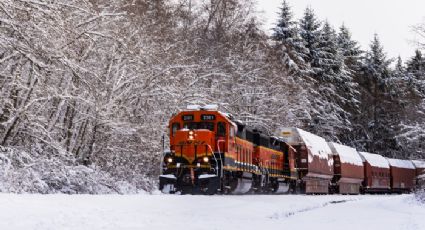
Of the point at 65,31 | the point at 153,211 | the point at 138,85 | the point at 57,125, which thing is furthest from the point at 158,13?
the point at 153,211

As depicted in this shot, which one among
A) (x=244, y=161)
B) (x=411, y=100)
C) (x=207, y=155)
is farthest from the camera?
(x=411, y=100)

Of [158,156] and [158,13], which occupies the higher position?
[158,13]

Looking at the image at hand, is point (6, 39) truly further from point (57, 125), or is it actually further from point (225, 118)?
point (225, 118)

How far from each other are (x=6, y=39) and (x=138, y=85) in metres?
10.5

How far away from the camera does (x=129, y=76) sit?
76.8 feet

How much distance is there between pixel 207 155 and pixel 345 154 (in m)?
21.1

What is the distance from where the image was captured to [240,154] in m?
22.2

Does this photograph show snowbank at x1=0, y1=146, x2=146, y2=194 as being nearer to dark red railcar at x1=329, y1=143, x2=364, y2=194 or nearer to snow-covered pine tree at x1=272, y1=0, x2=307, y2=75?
dark red railcar at x1=329, y1=143, x2=364, y2=194

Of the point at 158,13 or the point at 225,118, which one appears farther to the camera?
the point at 158,13

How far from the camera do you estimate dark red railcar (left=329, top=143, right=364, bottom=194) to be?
36.8m

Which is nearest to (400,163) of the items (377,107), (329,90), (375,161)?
(375,161)

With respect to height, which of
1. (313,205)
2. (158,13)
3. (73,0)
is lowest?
(313,205)

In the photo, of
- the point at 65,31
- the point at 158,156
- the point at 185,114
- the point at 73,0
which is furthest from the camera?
the point at 158,156

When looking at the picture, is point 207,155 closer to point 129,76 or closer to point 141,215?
point 129,76
